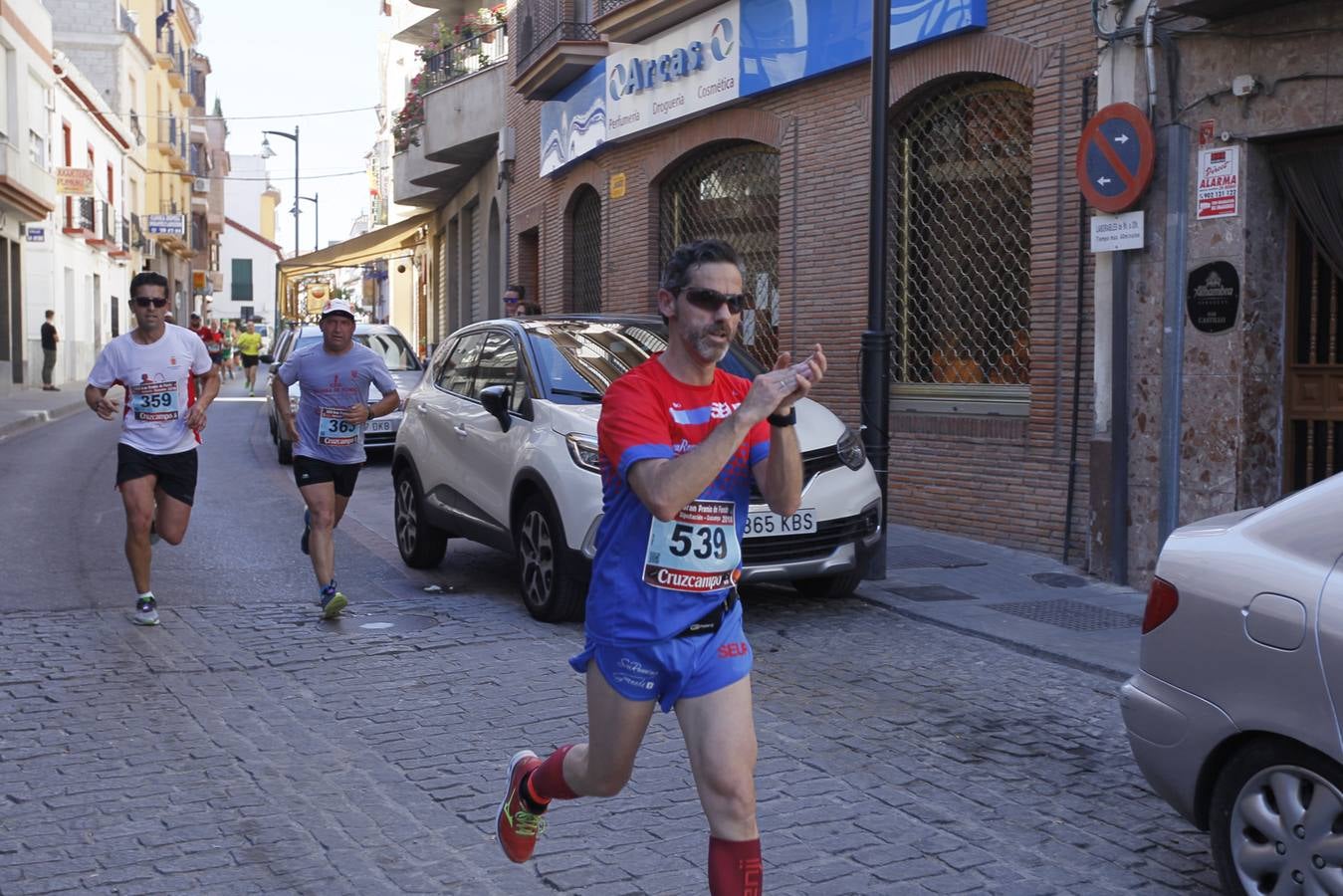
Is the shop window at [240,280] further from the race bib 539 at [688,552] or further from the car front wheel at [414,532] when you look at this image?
the race bib 539 at [688,552]

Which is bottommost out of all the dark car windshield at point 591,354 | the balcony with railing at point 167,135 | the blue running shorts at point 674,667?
the blue running shorts at point 674,667

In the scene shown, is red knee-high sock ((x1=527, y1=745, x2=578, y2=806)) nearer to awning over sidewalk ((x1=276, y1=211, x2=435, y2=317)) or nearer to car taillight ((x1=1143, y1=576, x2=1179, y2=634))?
car taillight ((x1=1143, y1=576, x2=1179, y2=634))

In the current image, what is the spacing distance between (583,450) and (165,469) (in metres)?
2.31

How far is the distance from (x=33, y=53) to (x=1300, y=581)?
110 ft

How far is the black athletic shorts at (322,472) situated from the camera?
8119 millimetres

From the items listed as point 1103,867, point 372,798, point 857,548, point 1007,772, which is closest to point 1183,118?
point 857,548

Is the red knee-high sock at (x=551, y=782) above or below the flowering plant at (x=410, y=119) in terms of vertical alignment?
below

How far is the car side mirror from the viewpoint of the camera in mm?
8234

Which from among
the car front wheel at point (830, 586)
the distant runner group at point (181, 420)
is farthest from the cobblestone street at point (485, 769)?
the car front wheel at point (830, 586)

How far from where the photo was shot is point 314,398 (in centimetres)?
809

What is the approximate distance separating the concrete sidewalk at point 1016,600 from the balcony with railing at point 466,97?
51.7 feet

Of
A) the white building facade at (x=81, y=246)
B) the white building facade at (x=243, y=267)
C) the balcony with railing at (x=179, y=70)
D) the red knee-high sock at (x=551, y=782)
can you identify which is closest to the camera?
the red knee-high sock at (x=551, y=782)

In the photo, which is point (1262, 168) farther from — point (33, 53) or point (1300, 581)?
point (33, 53)

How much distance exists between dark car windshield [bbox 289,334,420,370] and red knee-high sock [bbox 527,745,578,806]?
50.6 feet
